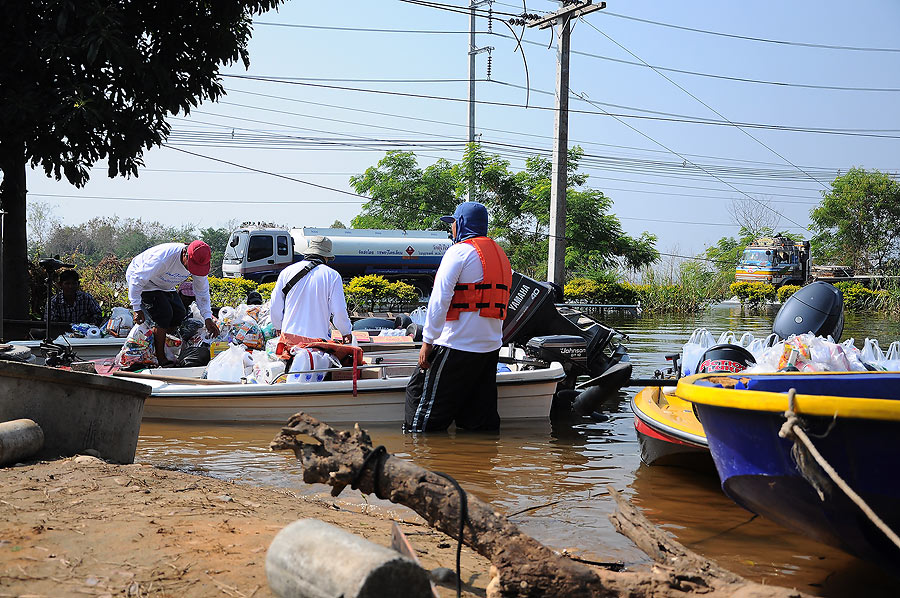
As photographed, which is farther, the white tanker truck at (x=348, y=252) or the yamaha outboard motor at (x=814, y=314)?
the white tanker truck at (x=348, y=252)

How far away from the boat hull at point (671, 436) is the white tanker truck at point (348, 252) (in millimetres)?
22237

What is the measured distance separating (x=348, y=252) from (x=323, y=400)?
23.8 metres

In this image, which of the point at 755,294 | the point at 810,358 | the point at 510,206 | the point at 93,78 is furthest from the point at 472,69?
the point at 810,358

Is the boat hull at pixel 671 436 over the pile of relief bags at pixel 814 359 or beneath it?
beneath

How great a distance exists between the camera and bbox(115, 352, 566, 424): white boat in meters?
7.86

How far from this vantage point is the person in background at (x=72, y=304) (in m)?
11.7

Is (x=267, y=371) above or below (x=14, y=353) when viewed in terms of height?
below

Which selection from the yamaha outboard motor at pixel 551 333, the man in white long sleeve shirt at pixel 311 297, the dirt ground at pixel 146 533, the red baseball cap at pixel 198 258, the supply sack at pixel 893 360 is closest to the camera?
the dirt ground at pixel 146 533

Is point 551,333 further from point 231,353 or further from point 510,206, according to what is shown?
point 510,206

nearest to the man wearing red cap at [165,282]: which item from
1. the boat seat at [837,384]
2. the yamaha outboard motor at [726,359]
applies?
the yamaha outboard motor at [726,359]

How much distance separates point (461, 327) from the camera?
6.88 metres

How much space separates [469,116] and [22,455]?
30.3 m

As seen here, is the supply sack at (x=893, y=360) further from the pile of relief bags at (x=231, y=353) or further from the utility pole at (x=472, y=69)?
the utility pole at (x=472, y=69)

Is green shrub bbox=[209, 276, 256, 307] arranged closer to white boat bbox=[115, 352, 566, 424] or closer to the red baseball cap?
the red baseball cap
